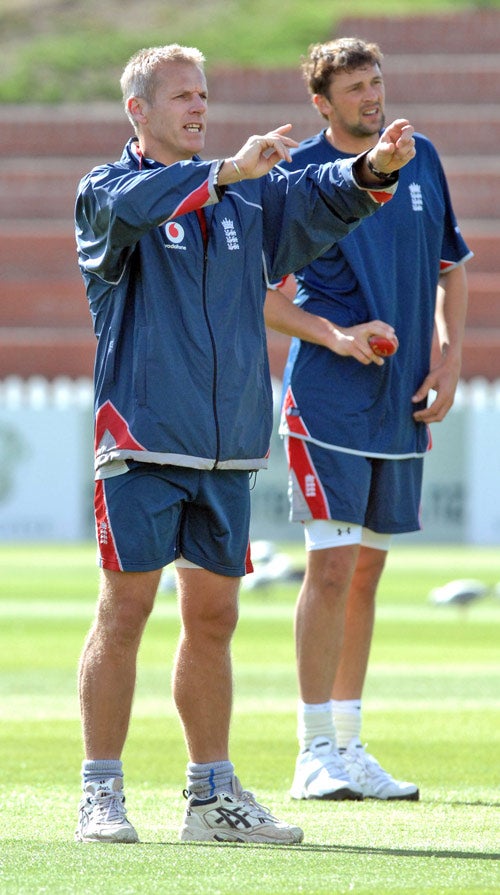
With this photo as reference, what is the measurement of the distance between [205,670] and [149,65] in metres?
1.59

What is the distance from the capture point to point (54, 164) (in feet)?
132

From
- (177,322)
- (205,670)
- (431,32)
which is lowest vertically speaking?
(205,670)

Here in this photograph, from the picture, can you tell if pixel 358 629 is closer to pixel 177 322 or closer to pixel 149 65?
pixel 177 322

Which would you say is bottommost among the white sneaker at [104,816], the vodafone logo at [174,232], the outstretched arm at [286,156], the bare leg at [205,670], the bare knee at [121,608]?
the white sneaker at [104,816]

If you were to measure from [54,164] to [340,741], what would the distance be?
3517 cm

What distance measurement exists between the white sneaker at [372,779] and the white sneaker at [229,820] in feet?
2.86

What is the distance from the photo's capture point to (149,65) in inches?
191

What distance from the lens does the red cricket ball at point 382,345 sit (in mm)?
5670

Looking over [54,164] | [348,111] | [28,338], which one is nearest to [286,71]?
[54,164]

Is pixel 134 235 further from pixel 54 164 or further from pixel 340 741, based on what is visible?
pixel 54 164

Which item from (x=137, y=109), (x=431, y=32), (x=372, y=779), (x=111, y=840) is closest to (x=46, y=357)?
(x=431, y=32)

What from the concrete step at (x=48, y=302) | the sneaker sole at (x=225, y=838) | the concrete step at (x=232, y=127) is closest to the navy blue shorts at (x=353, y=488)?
the sneaker sole at (x=225, y=838)

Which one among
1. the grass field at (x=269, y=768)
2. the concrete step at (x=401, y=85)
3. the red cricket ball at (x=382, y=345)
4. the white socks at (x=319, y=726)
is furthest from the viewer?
the concrete step at (x=401, y=85)

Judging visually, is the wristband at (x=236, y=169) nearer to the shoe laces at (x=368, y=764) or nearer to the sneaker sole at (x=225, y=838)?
the sneaker sole at (x=225, y=838)
